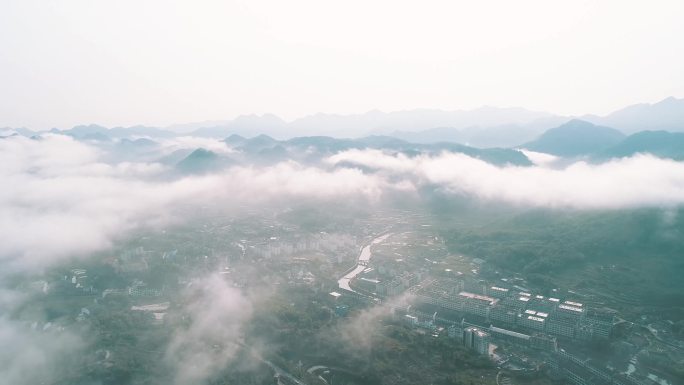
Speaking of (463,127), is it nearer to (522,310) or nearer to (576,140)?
(576,140)

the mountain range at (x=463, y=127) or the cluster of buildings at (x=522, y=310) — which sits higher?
the mountain range at (x=463, y=127)

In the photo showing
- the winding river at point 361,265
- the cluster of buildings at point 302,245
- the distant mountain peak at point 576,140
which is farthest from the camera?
the distant mountain peak at point 576,140

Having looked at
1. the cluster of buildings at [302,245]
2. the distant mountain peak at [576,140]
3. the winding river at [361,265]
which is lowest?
the winding river at [361,265]

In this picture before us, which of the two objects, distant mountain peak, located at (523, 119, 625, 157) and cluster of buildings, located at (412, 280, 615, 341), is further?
distant mountain peak, located at (523, 119, 625, 157)

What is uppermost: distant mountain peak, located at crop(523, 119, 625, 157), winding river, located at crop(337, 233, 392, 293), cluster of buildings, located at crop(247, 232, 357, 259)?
distant mountain peak, located at crop(523, 119, 625, 157)

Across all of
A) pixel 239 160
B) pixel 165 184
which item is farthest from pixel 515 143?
pixel 165 184

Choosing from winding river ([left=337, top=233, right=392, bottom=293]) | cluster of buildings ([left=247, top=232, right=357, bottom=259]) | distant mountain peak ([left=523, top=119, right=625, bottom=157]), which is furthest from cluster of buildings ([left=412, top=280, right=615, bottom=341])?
distant mountain peak ([left=523, top=119, right=625, bottom=157])

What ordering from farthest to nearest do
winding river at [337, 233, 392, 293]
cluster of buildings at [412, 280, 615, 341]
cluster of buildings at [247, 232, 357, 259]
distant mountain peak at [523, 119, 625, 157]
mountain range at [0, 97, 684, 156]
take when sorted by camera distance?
mountain range at [0, 97, 684, 156]
distant mountain peak at [523, 119, 625, 157]
cluster of buildings at [247, 232, 357, 259]
winding river at [337, 233, 392, 293]
cluster of buildings at [412, 280, 615, 341]

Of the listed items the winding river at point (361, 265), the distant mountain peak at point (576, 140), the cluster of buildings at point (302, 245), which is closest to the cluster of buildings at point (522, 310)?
the winding river at point (361, 265)

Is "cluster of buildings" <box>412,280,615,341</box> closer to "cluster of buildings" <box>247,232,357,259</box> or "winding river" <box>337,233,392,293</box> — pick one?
"winding river" <box>337,233,392,293</box>

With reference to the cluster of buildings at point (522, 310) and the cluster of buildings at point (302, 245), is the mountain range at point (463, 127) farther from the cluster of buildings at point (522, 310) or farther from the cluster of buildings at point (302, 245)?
the cluster of buildings at point (522, 310)

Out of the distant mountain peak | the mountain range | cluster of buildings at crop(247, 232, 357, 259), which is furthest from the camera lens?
the mountain range

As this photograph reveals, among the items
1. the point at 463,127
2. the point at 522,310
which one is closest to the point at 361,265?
the point at 522,310
